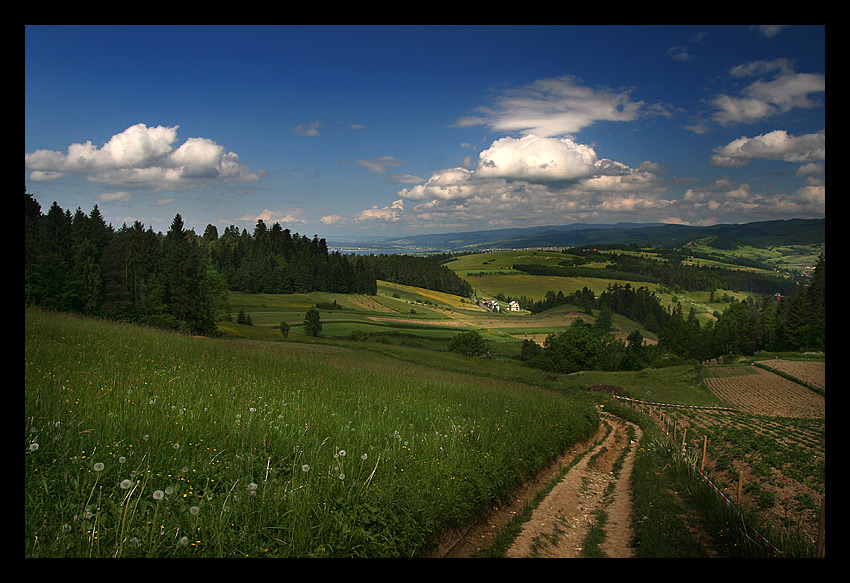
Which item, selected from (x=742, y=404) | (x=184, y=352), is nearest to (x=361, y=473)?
(x=184, y=352)

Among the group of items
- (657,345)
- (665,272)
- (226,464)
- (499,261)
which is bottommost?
(657,345)

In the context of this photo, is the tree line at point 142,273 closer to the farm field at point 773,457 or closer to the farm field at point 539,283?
the farm field at point 773,457

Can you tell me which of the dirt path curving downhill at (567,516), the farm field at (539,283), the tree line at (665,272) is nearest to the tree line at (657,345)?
the tree line at (665,272)

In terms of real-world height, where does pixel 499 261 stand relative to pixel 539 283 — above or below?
above

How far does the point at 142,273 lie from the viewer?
48.0 metres

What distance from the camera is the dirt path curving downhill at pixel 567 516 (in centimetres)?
604

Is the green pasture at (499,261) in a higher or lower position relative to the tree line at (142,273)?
higher

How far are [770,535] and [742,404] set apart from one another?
3677 cm

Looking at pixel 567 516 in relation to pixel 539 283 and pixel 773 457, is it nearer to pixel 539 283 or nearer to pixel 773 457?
pixel 773 457

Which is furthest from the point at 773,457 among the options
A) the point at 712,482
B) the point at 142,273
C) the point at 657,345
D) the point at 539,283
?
the point at 539,283

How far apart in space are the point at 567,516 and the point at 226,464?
19.0 ft

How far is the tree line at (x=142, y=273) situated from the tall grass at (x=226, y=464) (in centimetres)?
223

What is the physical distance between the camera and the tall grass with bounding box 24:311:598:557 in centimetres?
378

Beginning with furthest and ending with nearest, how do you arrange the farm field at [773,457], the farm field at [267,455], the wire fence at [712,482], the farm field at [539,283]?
the farm field at [539,283], the farm field at [773,457], the farm field at [267,455], the wire fence at [712,482]
